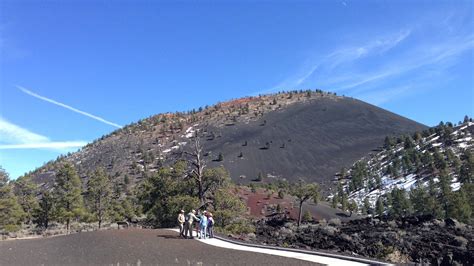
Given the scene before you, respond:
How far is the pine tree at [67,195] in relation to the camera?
156ft

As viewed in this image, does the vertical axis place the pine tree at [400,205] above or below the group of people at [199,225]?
above

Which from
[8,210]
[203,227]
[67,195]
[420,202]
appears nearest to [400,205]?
[420,202]

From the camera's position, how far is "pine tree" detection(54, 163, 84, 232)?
1874 inches

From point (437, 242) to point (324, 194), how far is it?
8287cm

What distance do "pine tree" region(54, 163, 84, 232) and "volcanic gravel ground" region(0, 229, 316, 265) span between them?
28.0m

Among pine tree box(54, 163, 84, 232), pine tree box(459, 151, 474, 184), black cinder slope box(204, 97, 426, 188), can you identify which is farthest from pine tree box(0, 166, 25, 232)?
black cinder slope box(204, 97, 426, 188)

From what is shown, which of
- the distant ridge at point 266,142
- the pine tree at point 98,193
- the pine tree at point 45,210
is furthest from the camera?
the distant ridge at point 266,142

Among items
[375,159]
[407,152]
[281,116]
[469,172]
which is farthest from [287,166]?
[469,172]

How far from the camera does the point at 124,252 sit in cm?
A: 1630

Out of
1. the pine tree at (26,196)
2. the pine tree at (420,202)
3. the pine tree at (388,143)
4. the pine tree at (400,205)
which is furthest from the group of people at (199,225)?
the pine tree at (388,143)

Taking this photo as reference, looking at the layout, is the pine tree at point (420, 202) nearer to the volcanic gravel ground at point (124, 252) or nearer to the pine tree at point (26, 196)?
the pine tree at point (26, 196)

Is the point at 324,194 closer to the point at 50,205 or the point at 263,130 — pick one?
the point at 263,130

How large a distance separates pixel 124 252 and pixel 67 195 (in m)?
35.4

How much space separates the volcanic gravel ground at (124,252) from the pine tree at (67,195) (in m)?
28.0
